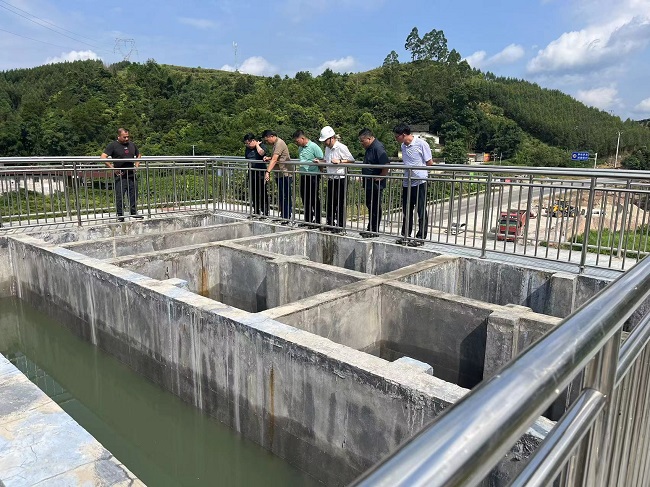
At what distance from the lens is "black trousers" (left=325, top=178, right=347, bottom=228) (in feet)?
29.5

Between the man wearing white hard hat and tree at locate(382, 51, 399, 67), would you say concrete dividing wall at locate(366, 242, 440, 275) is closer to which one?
the man wearing white hard hat

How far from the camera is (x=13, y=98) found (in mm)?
103938

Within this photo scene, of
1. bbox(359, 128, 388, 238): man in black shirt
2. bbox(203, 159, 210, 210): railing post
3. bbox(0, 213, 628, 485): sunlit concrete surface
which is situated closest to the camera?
bbox(0, 213, 628, 485): sunlit concrete surface

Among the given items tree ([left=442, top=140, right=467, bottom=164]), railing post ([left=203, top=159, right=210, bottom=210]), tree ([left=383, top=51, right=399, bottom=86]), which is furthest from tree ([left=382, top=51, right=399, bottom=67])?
railing post ([left=203, top=159, right=210, bottom=210])

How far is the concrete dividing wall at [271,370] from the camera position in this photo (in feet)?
12.0

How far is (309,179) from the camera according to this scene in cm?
Answer: 980

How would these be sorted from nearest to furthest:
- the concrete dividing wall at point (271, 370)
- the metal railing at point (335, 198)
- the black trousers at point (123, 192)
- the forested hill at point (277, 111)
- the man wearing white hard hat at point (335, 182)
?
1. the concrete dividing wall at point (271, 370)
2. the metal railing at point (335, 198)
3. the man wearing white hard hat at point (335, 182)
4. the black trousers at point (123, 192)
5. the forested hill at point (277, 111)

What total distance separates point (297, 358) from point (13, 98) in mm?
122569

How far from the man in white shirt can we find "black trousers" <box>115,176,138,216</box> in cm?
564

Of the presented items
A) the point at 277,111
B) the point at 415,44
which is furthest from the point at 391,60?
the point at 277,111

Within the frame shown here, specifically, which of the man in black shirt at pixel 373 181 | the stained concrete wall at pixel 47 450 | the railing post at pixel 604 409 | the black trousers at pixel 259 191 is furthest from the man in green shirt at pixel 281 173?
the railing post at pixel 604 409

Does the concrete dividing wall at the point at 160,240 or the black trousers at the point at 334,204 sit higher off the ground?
the black trousers at the point at 334,204

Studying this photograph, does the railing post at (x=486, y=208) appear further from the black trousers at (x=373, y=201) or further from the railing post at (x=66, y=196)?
the railing post at (x=66, y=196)

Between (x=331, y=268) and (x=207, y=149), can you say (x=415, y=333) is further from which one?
(x=207, y=149)
